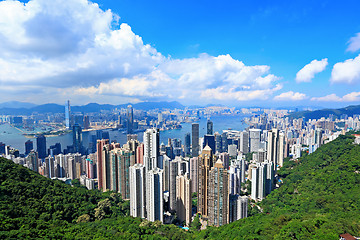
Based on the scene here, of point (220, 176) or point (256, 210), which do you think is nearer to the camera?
point (220, 176)

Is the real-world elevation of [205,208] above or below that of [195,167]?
below

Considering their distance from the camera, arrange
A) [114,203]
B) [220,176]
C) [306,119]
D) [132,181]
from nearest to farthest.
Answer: [220,176]
[132,181]
[114,203]
[306,119]

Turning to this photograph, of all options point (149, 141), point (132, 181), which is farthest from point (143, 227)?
point (149, 141)

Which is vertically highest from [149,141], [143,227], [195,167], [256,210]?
[149,141]

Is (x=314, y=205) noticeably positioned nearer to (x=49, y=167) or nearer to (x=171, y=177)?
(x=171, y=177)

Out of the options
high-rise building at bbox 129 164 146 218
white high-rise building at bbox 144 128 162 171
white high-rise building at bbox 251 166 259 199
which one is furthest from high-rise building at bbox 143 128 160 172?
white high-rise building at bbox 251 166 259 199

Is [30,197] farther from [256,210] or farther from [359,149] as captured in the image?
[359,149]

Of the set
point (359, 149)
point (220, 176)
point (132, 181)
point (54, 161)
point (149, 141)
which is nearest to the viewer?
point (220, 176)
